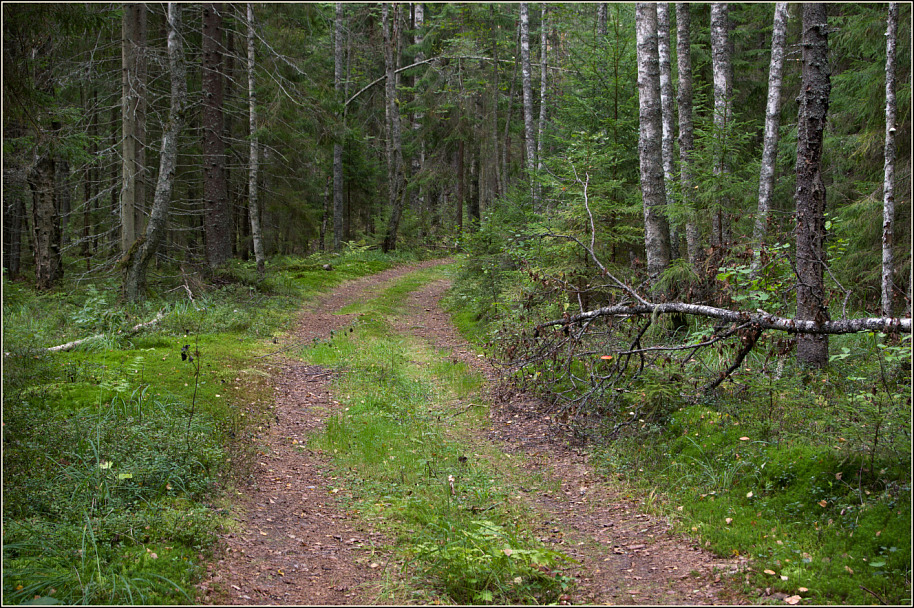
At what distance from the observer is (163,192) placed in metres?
12.1

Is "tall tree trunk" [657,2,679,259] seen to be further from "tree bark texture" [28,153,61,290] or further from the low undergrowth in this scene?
"tree bark texture" [28,153,61,290]

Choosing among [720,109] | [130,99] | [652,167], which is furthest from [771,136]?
[130,99]

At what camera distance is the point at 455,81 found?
27141 millimetres

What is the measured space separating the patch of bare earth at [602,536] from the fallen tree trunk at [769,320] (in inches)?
58.1

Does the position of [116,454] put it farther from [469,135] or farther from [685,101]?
[469,135]

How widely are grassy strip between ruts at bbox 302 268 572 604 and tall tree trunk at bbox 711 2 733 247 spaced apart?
15.6 feet

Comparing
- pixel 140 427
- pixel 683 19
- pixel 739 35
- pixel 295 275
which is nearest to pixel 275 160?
pixel 295 275

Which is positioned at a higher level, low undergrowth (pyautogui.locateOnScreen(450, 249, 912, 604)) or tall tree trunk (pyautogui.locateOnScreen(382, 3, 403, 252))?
tall tree trunk (pyautogui.locateOnScreen(382, 3, 403, 252))

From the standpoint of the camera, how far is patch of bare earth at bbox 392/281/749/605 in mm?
4066

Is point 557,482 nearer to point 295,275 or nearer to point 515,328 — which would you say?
point 515,328

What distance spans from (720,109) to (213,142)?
505 inches

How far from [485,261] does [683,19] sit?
6.98 m

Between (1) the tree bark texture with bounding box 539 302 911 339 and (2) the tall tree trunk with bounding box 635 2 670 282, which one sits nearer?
(1) the tree bark texture with bounding box 539 302 911 339

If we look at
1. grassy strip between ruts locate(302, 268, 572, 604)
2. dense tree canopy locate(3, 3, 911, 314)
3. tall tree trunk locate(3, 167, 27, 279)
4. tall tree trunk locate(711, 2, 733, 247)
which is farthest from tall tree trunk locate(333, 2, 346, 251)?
tall tree trunk locate(711, 2, 733, 247)
